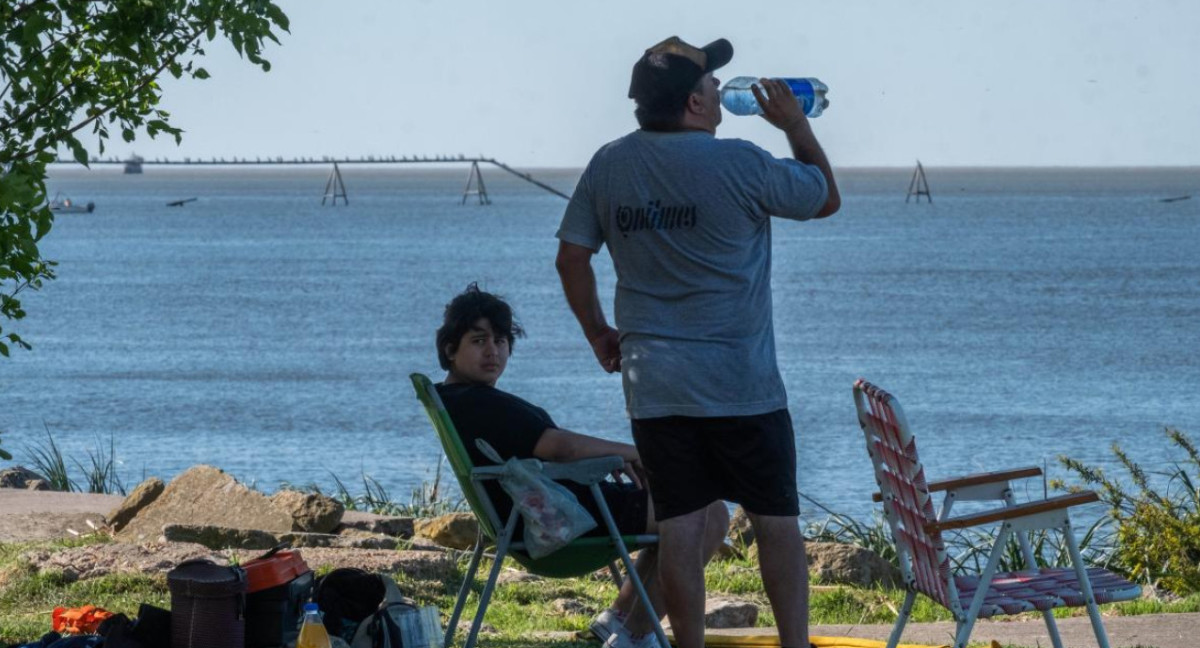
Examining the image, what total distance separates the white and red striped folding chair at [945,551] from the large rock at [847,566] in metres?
2.76

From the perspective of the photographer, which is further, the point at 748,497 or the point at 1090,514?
the point at 1090,514

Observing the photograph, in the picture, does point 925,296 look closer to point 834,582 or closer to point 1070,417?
point 1070,417

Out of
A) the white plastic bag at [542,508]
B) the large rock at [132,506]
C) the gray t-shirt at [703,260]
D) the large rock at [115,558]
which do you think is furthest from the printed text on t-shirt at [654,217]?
the large rock at [132,506]

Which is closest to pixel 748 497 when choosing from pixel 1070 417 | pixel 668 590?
pixel 668 590

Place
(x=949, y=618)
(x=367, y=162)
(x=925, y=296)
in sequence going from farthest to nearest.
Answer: (x=367, y=162), (x=925, y=296), (x=949, y=618)

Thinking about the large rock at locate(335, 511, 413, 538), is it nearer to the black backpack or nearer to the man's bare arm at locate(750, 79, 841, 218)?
the black backpack

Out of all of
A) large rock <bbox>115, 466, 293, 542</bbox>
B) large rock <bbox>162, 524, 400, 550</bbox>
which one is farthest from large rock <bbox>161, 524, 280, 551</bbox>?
large rock <bbox>115, 466, 293, 542</bbox>

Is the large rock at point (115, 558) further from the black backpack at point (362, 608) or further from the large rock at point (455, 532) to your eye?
the large rock at point (455, 532)

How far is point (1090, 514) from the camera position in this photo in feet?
40.5

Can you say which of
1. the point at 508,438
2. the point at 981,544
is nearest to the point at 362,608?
the point at 508,438

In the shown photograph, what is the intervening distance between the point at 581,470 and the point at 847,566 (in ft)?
10.5

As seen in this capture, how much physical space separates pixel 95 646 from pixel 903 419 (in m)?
2.09

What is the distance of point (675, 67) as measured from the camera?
4539 mm

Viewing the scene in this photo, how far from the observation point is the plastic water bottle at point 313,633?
4.36 metres
